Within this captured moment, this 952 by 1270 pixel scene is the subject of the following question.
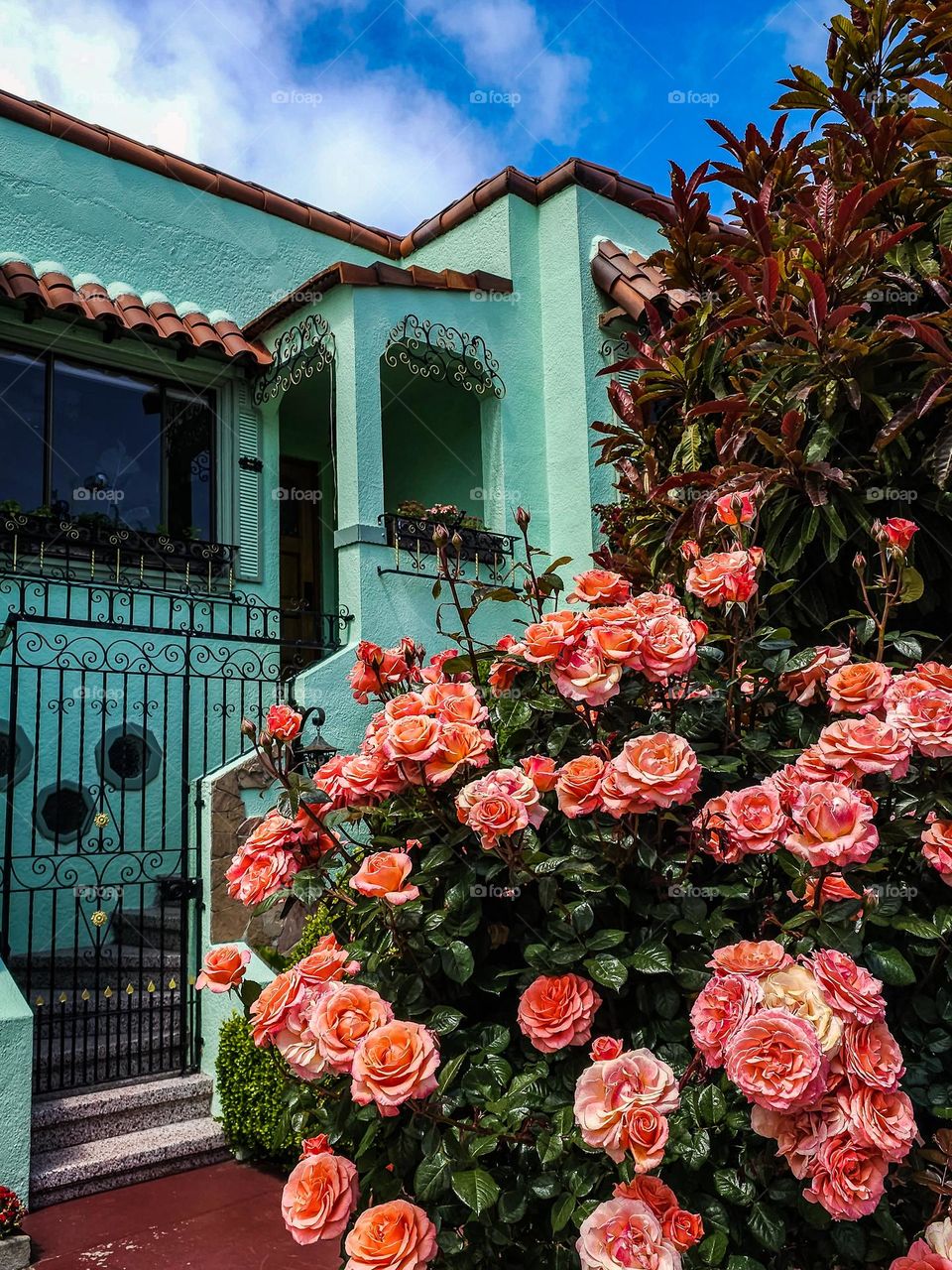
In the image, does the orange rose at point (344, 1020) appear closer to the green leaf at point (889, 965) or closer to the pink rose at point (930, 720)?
the green leaf at point (889, 965)

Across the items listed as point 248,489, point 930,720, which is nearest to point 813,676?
point 930,720

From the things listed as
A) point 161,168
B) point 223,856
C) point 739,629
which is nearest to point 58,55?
point 161,168

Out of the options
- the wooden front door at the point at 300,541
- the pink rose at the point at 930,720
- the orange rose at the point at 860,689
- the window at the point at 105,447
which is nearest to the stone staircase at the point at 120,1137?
the window at the point at 105,447

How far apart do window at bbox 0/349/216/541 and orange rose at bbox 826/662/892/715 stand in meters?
7.07

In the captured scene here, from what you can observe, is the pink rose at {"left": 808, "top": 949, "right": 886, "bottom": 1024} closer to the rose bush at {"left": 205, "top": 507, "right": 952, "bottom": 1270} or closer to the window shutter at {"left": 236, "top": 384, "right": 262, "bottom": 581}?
the rose bush at {"left": 205, "top": 507, "right": 952, "bottom": 1270}

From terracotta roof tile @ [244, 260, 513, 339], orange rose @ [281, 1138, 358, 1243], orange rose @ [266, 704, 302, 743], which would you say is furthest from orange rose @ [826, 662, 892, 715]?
terracotta roof tile @ [244, 260, 513, 339]

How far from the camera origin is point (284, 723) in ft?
7.27

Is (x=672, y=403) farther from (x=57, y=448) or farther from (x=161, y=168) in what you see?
(x=161, y=168)

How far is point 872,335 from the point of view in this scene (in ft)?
8.58

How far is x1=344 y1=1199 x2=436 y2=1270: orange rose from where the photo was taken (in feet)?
5.24

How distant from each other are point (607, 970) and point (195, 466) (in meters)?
7.92

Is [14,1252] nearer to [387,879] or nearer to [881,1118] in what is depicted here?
[387,879]

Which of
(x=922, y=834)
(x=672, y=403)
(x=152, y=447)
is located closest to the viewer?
(x=922, y=834)

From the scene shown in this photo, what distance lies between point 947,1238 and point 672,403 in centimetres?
279
